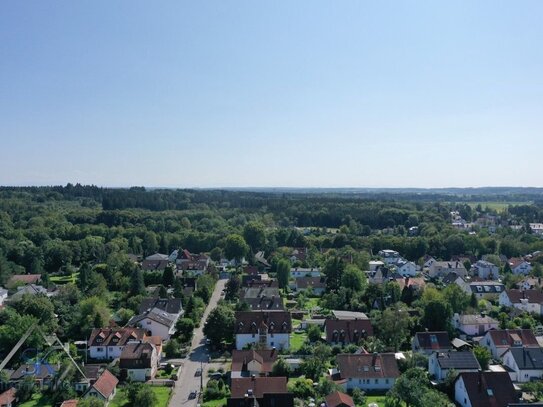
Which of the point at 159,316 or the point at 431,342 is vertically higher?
the point at 431,342

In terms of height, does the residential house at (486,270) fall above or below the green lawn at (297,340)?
above

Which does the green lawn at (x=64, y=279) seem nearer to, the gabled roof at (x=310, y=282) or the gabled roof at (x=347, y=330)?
the gabled roof at (x=310, y=282)

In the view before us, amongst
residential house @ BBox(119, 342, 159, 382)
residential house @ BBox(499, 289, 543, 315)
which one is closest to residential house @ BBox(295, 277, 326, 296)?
residential house @ BBox(499, 289, 543, 315)

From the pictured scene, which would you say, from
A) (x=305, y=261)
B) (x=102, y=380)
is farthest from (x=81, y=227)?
(x=102, y=380)

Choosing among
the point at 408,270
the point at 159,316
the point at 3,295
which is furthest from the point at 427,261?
the point at 3,295

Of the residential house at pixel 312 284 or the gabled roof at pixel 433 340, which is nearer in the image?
the gabled roof at pixel 433 340

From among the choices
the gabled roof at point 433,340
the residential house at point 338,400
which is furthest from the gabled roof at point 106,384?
the gabled roof at point 433,340

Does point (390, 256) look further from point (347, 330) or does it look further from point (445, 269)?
point (347, 330)
